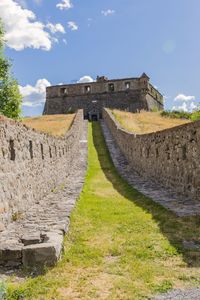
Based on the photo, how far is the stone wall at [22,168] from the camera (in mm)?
8602

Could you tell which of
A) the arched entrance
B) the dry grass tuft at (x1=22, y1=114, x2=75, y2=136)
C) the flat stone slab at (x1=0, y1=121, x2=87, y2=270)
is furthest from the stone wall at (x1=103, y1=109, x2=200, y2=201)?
the arched entrance

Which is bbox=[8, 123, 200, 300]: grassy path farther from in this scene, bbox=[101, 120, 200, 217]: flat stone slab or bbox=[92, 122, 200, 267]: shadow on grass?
bbox=[101, 120, 200, 217]: flat stone slab

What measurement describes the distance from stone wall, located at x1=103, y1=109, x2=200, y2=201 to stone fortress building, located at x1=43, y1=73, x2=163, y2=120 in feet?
156

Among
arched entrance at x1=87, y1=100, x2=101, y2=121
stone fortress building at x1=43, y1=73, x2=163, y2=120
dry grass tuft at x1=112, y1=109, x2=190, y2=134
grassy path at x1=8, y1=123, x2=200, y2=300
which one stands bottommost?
grassy path at x1=8, y1=123, x2=200, y2=300

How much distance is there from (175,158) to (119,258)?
7217 mm

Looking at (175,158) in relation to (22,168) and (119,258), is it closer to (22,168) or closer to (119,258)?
(22,168)

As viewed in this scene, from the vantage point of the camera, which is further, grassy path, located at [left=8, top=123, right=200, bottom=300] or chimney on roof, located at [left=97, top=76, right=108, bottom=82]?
chimney on roof, located at [left=97, top=76, right=108, bottom=82]

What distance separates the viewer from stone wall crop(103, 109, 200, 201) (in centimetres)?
1135

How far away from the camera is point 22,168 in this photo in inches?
398

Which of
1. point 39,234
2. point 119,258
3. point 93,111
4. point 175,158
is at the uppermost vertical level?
point 93,111

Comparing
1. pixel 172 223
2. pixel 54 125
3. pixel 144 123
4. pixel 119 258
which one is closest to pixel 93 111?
pixel 54 125

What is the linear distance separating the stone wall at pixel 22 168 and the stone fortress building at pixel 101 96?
173 ft

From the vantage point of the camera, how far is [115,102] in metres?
66.8

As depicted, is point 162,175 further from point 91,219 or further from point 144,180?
point 91,219
